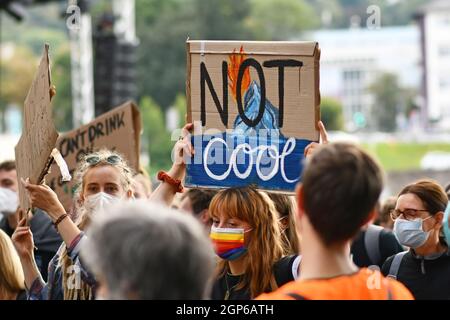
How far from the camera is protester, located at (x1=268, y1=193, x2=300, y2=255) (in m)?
5.34

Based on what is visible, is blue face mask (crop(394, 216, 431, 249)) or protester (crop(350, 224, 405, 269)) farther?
protester (crop(350, 224, 405, 269))

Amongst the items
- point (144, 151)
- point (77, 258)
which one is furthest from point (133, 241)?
point (144, 151)

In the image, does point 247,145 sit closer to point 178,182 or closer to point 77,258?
point 178,182

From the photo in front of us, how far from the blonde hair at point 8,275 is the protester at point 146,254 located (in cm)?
217

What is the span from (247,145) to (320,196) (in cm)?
173

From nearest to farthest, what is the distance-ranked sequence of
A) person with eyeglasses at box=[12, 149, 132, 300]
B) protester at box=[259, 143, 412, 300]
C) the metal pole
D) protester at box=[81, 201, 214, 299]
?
protester at box=[81, 201, 214, 299]
protester at box=[259, 143, 412, 300]
person with eyeglasses at box=[12, 149, 132, 300]
the metal pole

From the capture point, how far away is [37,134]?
472 centimetres

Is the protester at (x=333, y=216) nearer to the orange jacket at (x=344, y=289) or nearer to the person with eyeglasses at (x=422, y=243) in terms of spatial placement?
the orange jacket at (x=344, y=289)

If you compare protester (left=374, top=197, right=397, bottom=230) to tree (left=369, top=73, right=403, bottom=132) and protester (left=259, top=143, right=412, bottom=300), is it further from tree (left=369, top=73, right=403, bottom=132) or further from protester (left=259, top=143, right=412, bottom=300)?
tree (left=369, top=73, right=403, bottom=132)

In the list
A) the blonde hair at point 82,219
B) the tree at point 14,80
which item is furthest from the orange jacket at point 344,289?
the tree at point 14,80

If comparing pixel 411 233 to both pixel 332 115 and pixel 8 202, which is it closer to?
pixel 8 202

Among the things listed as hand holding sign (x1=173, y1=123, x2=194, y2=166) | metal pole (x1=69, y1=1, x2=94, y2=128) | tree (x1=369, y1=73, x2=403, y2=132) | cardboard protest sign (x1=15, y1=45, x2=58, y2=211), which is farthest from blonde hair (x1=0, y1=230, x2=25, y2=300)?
tree (x1=369, y1=73, x2=403, y2=132)

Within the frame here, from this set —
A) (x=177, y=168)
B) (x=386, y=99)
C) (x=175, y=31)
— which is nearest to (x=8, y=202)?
(x=177, y=168)

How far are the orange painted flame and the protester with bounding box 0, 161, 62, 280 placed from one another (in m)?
1.49
